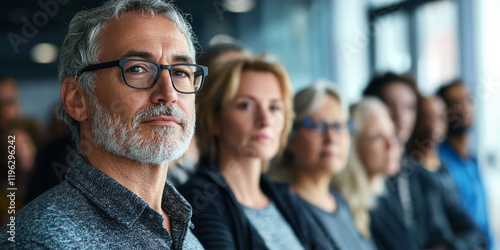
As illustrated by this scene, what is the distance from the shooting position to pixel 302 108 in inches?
78.7

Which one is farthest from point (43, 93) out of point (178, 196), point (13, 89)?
point (178, 196)

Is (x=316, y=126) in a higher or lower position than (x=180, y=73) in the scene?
lower

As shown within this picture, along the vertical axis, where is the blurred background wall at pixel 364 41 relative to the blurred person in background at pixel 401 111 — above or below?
above

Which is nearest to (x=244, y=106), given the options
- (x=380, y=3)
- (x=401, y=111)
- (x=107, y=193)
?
(x=107, y=193)

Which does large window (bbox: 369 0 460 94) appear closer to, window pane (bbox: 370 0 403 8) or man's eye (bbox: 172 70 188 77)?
window pane (bbox: 370 0 403 8)

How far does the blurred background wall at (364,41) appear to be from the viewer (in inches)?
162

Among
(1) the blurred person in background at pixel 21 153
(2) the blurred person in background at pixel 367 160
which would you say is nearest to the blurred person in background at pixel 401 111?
(2) the blurred person in background at pixel 367 160

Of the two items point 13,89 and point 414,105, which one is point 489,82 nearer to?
point 414,105

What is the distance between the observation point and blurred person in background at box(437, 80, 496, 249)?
308 centimetres

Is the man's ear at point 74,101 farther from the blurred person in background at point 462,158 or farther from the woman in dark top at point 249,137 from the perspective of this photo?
the blurred person in background at point 462,158

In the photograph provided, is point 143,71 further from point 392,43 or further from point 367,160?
point 392,43

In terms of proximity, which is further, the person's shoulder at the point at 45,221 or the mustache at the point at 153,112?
the mustache at the point at 153,112

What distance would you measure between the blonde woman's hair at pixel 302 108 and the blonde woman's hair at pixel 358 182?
0.32 m

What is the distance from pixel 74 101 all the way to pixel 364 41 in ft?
13.8
